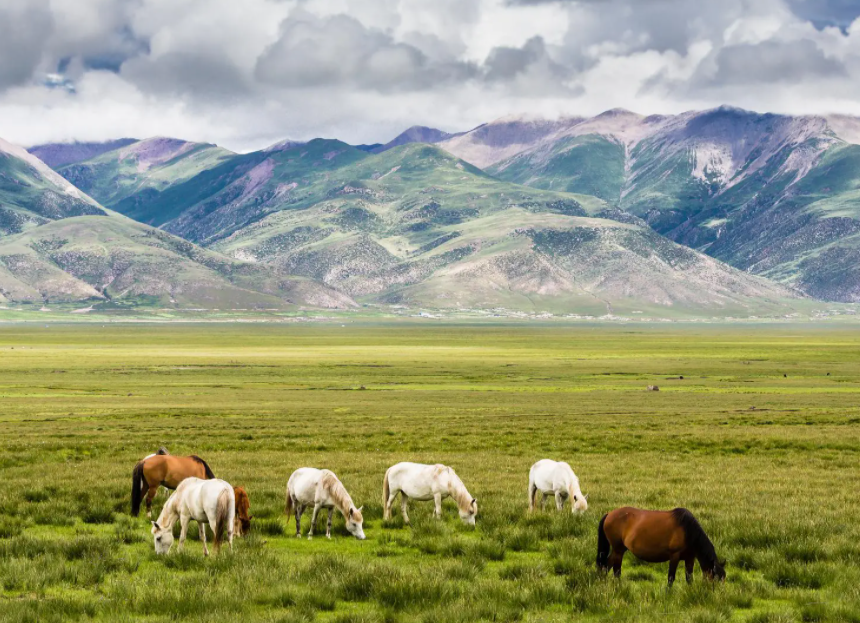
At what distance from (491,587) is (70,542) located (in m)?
7.64

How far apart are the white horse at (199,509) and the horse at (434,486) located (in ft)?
13.8

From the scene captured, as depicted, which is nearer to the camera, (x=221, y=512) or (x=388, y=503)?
(x=221, y=512)

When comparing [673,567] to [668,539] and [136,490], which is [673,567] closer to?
[668,539]

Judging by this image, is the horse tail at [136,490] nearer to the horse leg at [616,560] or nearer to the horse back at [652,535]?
the horse leg at [616,560]

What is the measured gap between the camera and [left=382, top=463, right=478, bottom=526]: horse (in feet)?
55.2

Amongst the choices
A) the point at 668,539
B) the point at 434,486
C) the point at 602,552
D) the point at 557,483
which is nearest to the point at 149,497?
the point at 434,486

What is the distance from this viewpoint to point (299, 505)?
16297 millimetres

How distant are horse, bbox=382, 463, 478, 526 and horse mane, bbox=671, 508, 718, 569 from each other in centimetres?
582

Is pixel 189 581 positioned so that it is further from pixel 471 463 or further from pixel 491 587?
pixel 471 463

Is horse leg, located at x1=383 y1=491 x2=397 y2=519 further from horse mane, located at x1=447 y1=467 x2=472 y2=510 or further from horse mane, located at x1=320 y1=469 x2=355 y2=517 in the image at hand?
horse mane, located at x1=320 y1=469 x2=355 y2=517

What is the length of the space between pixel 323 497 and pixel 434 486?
236 cm

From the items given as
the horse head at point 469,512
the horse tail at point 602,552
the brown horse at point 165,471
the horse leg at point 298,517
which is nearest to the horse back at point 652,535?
the horse tail at point 602,552

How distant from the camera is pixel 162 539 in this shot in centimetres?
1395

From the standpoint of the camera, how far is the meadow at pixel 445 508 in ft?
37.5
